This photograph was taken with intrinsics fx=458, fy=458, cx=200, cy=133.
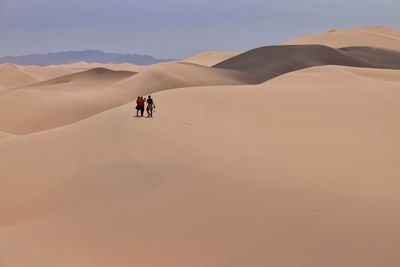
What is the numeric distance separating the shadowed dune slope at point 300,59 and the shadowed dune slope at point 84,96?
21.8 ft

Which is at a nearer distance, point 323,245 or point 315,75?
point 323,245

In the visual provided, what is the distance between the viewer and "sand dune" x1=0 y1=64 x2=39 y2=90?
49175mm

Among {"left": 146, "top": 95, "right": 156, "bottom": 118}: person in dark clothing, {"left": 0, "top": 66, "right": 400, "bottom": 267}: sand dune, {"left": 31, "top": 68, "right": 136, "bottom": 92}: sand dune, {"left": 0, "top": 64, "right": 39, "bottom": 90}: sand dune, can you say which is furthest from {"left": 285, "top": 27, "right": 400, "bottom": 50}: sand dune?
{"left": 0, "top": 66, "right": 400, "bottom": 267}: sand dune

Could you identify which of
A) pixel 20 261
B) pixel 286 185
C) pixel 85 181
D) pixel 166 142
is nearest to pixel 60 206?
pixel 85 181

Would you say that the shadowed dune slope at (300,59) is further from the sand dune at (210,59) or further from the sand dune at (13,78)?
the sand dune at (13,78)

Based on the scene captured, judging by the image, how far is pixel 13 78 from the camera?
169 feet

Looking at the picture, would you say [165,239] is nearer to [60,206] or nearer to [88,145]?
[60,206]

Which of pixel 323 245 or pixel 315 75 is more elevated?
pixel 315 75

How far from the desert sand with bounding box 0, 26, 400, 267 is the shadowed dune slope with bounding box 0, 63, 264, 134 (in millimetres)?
10828

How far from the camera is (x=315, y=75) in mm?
19969

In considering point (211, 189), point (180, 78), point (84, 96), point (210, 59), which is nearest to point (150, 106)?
point (211, 189)

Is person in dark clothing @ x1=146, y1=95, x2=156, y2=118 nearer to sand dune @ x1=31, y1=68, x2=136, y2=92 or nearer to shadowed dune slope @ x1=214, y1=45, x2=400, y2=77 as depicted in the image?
sand dune @ x1=31, y1=68, x2=136, y2=92

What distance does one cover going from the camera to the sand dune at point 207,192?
4.14 meters

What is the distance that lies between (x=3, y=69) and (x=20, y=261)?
57.1 m
